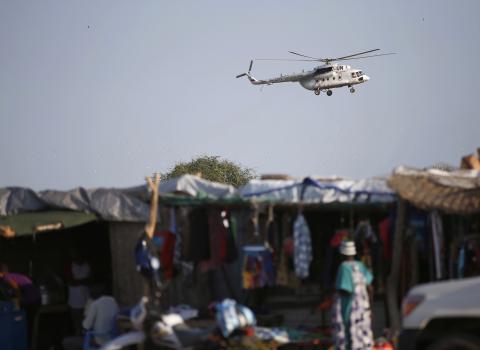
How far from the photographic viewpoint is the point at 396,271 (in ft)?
33.7

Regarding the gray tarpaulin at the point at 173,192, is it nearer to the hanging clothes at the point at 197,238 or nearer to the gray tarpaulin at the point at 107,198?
the gray tarpaulin at the point at 107,198

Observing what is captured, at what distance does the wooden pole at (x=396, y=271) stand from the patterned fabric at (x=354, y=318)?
2.53 ft

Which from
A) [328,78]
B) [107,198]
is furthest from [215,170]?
[107,198]

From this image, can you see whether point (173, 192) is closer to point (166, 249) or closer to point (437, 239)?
point (166, 249)

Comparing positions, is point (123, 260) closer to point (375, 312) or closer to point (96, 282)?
point (96, 282)

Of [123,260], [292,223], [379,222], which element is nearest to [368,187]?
[379,222]

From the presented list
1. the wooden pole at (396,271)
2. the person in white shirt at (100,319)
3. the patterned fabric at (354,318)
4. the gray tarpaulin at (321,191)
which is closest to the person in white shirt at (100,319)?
the person in white shirt at (100,319)

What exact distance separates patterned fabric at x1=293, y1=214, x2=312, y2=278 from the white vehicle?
2.64 meters

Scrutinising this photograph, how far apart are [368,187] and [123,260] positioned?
3938 millimetres

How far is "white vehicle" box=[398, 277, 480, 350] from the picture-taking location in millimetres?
7395

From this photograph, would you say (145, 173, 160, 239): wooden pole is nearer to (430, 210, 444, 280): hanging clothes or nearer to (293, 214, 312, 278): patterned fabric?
(293, 214, 312, 278): patterned fabric

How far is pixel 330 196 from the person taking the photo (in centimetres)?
1116

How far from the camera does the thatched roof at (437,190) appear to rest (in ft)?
30.9

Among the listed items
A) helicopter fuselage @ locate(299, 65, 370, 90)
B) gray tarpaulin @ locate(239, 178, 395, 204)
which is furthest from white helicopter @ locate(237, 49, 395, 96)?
gray tarpaulin @ locate(239, 178, 395, 204)
